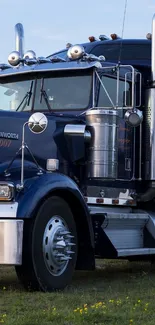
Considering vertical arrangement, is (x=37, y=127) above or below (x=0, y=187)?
above

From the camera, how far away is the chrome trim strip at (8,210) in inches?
261

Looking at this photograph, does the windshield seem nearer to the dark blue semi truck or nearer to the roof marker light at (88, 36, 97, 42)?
the dark blue semi truck

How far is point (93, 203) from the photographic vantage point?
853 cm

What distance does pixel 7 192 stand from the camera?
670 centimetres

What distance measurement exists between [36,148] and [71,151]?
20.1 inches

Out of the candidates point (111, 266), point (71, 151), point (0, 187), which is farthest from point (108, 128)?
point (111, 266)

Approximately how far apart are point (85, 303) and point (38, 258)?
2.57 feet

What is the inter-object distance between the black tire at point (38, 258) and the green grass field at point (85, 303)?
0.13 m

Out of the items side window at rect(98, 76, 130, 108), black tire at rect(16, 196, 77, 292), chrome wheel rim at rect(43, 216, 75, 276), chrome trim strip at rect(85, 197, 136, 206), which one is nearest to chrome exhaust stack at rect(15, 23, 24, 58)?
side window at rect(98, 76, 130, 108)

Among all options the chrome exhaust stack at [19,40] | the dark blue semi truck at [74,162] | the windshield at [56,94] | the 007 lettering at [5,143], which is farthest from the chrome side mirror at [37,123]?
the chrome exhaust stack at [19,40]

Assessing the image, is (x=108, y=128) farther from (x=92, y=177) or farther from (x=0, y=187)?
(x=0, y=187)

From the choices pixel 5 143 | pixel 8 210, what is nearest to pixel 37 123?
pixel 5 143

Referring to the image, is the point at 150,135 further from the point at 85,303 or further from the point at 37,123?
the point at 85,303

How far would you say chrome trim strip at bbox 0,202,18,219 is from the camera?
6.63m
